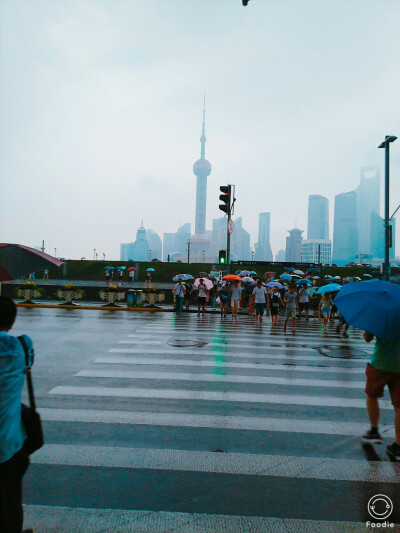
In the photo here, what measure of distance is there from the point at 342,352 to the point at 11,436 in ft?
31.1

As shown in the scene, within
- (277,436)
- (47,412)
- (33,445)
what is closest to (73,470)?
(33,445)

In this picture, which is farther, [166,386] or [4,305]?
[166,386]

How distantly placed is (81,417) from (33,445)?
2830 mm

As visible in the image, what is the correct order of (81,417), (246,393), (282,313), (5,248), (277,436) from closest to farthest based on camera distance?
1. (5,248)
2. (277,436)
3. (81,417)
4. (246,393)
5. (282,313)

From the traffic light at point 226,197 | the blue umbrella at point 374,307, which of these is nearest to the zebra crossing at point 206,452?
the blue umbrella at point 374,307

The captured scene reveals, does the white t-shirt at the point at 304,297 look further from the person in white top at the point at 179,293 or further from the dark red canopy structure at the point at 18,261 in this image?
the dark red canopy structure at the point at 18,261

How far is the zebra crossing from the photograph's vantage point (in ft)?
11.2

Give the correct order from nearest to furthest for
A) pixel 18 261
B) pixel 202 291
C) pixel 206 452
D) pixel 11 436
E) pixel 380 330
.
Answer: pixel 11 436
pixel 18 261
pixel 206 452
pixel 380 330
pixel 202 291

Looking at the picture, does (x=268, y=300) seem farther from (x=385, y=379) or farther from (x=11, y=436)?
(x=11, y=436)

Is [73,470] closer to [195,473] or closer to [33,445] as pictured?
[195,473]

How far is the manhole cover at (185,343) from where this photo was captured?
11.1 m

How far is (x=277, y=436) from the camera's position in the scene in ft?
16.7

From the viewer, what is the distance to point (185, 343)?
11.5m

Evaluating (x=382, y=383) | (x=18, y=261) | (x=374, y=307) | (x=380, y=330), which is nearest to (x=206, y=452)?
(x=382, y=383)
